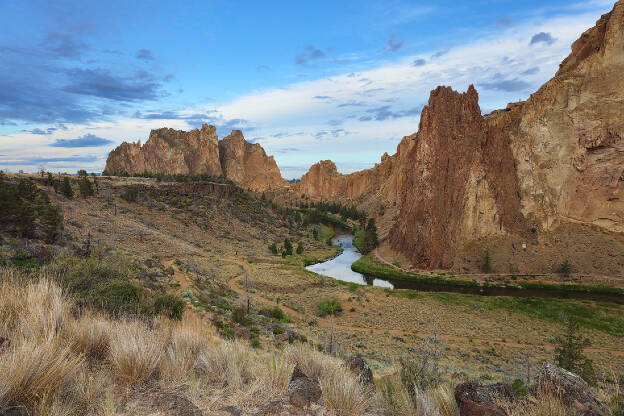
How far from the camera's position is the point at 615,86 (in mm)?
50656

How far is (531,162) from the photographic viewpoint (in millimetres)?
56250

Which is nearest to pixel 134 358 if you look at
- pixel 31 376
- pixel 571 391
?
pixel 31 376

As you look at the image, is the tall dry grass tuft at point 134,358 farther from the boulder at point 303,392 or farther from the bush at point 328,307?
the bush at point 328,307

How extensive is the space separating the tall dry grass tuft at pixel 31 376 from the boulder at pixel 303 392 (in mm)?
2417

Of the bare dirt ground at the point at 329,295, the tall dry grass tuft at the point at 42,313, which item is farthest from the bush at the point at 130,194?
the tall dry grass tuft at the point at 42,313

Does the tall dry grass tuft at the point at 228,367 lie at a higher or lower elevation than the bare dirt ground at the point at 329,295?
higher

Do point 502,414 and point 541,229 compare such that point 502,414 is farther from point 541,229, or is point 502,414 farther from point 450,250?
point 541,229

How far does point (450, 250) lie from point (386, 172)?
10429cm

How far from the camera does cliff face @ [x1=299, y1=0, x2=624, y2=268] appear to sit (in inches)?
2010

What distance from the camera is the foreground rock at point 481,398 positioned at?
3.50m

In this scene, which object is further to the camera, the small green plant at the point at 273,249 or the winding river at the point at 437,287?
the small green plant at the point at 273,249

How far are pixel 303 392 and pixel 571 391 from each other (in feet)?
10.7

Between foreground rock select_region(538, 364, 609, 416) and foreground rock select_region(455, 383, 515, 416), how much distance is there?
0.45 meters

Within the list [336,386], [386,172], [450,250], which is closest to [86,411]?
[336,386]
